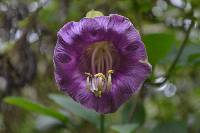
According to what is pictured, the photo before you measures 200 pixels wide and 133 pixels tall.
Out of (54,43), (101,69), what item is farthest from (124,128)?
(54,43)

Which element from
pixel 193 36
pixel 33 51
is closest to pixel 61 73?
pixel 33 51

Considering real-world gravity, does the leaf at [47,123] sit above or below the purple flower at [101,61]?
below

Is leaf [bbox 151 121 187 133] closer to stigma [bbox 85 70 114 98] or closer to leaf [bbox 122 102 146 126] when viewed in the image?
leaf [bbox 122 102 146 126]

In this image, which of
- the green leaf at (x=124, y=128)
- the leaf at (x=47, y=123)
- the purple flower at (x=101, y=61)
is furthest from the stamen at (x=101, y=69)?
the leaf at (x=47, y=123)

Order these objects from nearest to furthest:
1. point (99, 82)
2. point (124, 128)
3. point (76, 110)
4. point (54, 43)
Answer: point (99, 82) < point (124, 128) < point (76, 110) < point (54, 43)

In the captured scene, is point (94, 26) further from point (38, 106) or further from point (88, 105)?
point (38, 106)

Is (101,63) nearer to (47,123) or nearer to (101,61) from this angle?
(101,61)

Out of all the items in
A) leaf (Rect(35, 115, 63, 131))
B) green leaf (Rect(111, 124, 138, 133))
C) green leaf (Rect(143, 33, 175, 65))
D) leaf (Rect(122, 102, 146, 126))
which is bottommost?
leaf (Rect(35, 115, 63, 131))

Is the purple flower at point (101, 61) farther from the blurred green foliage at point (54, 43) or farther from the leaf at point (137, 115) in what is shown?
the leaf at point (137, 115)

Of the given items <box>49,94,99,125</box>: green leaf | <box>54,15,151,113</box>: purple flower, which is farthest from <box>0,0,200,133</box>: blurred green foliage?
<box>54,15,151,113</box>: purple flower
